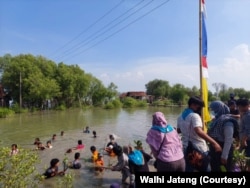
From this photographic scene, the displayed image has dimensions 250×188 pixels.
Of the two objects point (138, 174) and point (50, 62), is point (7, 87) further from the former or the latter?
point (138, 174)

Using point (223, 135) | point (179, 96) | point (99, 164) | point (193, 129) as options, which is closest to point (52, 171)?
point (99, 164)

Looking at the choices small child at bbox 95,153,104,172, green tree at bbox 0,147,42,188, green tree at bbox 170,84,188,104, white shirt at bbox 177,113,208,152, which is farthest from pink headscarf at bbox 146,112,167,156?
green tree at bbox 170,84,188,104

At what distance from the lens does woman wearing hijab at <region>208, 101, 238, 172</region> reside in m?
5.14

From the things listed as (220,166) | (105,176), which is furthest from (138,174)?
(105,176)

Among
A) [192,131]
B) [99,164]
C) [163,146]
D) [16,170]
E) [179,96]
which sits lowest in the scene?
[99,164]

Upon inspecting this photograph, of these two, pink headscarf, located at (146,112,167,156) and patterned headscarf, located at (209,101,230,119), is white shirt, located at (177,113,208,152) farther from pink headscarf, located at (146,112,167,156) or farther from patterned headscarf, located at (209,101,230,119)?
pink headscarf, located at (146,112,167,156)

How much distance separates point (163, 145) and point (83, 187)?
5.14 m

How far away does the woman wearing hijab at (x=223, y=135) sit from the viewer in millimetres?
5137

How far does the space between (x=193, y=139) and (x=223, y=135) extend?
0.62 meters

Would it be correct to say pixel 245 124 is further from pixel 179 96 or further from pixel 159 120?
pixel 179 96

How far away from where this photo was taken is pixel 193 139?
523 centimetres

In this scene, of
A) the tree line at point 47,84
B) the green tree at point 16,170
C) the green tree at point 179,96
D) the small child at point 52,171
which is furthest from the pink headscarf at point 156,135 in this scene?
the green tree at point 179,96

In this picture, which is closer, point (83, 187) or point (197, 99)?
point (197, 99)

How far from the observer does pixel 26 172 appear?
5074mm
